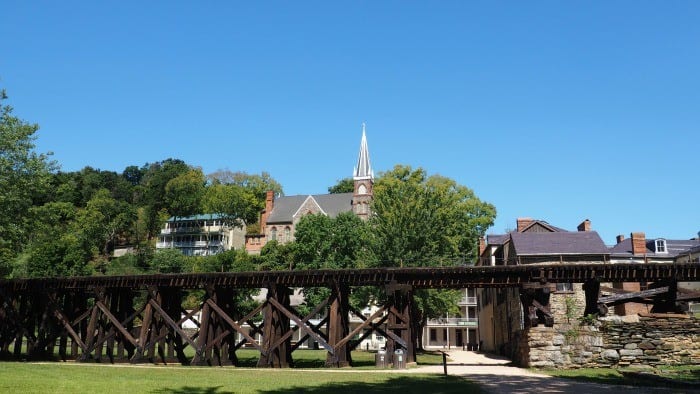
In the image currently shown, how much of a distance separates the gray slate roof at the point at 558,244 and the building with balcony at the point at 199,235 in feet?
197

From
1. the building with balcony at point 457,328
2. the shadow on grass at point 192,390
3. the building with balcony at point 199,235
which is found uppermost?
the building with balcony at point 199,235

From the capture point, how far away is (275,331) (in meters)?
27.8

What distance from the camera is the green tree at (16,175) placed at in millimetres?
31703

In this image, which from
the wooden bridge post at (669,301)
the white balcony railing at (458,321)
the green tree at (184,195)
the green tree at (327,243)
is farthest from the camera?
the green tree at (184,195)

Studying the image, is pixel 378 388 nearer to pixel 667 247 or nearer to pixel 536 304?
pixel 536 304

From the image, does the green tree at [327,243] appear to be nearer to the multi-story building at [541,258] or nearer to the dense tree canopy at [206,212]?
the dense tree canopy at [206,212]

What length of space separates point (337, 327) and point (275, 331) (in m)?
3.20

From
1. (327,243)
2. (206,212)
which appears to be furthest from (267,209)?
(327,243)

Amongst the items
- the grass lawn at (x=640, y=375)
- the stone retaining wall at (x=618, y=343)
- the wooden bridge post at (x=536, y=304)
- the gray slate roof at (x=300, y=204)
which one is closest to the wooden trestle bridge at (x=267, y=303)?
the wooden bridge post at (x=536, y=304)

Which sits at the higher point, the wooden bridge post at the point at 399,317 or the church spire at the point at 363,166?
the church spire at the point at 363,166

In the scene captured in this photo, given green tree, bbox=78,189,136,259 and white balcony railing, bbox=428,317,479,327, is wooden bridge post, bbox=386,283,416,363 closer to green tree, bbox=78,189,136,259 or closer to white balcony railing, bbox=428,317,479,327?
white balcony railing, bbox=428,317,479,327

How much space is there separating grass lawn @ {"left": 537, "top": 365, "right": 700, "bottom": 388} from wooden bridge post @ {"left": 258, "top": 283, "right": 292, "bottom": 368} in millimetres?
11659

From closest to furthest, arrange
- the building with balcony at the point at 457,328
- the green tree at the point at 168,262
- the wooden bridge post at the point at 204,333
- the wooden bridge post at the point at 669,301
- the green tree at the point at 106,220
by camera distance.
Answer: the wooden bridge post at the point at 669,301 < the wooden bridge post at the point at 204,333 < the building with balcony at the point at 457,328 < the green tree at the point at 168,262 < the green tree at the point at 106,220

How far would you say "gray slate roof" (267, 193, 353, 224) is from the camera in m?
92.3
